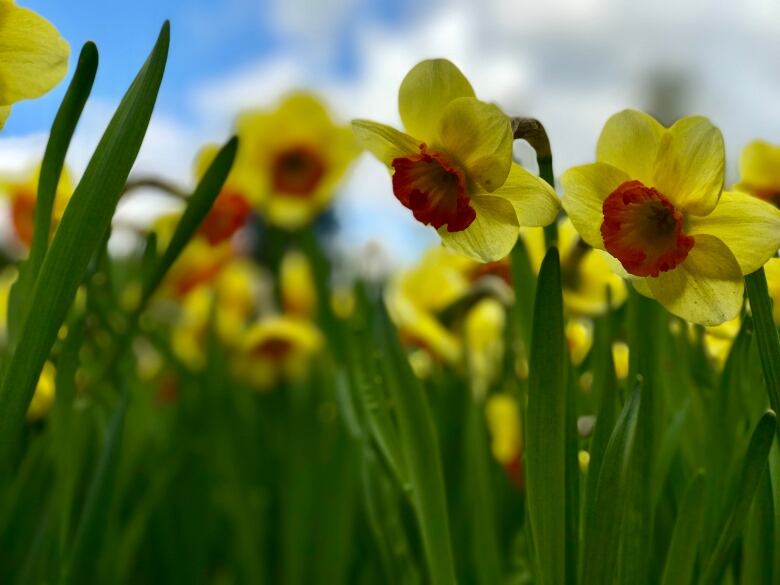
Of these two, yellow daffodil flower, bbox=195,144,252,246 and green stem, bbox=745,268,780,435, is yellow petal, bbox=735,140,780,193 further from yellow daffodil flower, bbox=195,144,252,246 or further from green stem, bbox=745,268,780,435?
yellow daffodil flower, bbox=195,144,252,246

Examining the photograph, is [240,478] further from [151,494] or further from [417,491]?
[417,491]

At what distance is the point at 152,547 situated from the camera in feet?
4.52

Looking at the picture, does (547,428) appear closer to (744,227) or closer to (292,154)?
(744,227)

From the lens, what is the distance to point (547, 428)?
55cm

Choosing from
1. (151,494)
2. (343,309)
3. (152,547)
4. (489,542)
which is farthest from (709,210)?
(343,309)

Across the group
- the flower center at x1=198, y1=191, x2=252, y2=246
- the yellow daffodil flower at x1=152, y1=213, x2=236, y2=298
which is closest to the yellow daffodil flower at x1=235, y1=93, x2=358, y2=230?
the yellow daffodil flower at x1=152, y1=213, x2=236, y2=298

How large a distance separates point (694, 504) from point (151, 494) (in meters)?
0.78

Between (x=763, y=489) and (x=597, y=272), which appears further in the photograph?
(x=597, y=272)

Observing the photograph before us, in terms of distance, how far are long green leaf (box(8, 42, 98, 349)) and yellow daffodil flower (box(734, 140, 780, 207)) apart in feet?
1.78

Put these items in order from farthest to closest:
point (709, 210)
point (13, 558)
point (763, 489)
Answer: point (13, 558)
point (763, 489)
point (709, 210)

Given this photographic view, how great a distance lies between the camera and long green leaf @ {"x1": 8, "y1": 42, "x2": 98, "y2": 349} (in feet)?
1.88

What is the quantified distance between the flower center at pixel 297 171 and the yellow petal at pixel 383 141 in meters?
1.32

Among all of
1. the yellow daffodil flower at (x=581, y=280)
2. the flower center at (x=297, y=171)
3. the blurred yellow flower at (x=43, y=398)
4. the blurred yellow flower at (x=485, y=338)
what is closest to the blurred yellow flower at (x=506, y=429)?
the yellow daffodil flower at (x=581, y=280)

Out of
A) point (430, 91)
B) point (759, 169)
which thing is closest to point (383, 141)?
point (430, 91)
